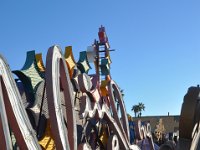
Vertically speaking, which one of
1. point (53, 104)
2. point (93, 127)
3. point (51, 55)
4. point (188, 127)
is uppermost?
point (51, 55)

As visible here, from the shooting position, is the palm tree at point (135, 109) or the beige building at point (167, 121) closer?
the beige building at point (167, 121)

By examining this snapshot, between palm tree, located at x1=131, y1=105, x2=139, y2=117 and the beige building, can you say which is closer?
the beige building

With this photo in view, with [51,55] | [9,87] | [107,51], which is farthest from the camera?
[107,51]

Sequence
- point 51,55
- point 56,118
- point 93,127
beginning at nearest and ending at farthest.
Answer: point 56,118 → point 51,55 → point 93,127

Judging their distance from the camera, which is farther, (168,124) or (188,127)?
(168,124)

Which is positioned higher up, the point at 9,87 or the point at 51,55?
the point at 51,55

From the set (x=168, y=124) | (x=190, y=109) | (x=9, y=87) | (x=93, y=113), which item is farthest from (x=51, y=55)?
(x=168, y=124)

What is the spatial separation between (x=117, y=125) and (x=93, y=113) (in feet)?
7.13

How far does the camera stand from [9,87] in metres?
6.52

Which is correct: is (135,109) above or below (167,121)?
above

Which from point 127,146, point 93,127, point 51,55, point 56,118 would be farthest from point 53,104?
point 127,146

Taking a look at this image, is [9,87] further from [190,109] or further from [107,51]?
[107,51]

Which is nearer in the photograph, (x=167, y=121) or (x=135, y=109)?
(x=167, y=121)

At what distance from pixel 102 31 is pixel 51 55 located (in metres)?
11.4
